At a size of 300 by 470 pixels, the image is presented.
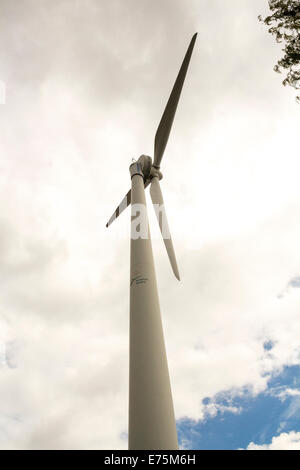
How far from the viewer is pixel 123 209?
24.3 metres

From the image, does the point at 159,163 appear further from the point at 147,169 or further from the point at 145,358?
the point at 145,358

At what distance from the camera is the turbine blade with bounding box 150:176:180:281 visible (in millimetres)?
17500

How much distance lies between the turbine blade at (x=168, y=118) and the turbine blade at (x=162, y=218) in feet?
6.76

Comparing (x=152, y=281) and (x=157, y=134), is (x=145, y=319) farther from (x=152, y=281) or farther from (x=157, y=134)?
(x=157, y=134)

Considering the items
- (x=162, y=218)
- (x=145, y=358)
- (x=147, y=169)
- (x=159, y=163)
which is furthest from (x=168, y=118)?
(x=145, y=358)

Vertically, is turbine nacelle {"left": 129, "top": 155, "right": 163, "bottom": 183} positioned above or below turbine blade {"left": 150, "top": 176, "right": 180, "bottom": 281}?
above

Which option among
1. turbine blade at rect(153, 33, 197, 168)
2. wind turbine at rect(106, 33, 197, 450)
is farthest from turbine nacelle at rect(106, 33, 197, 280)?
wind turbine at rect(106, 33, 197, 450)

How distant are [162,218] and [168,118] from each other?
7380mm

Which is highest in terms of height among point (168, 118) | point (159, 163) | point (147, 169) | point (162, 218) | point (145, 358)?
point (168, 118)

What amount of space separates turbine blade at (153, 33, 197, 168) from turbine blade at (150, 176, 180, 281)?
206cm

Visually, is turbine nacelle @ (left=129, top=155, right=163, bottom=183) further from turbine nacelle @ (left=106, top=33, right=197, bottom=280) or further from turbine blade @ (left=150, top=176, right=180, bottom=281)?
turbine blade @ (left=150, top=176, right=180, bottom=281)

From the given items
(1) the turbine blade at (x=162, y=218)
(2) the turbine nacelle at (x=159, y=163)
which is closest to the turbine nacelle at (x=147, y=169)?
(2) the turbine nacelle at (x=159, y=163)

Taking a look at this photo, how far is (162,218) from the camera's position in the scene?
18.7 metres
